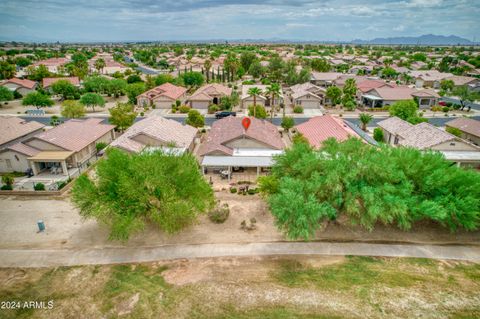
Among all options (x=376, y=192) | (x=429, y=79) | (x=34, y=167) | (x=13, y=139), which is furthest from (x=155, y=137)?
(x=429, y=79)

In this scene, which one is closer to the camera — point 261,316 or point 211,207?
point 261,316

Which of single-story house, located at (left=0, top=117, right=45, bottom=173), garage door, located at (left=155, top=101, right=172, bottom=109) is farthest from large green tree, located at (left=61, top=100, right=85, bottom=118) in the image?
garage door, located at (left=155, top=101, right=172, bottom=109)

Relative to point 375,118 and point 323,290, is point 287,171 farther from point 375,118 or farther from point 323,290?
point 375,118

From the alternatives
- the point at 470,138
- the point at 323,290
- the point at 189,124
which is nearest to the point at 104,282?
the point at 323,290

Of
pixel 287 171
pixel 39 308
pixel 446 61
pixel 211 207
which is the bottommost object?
pixel 39 308

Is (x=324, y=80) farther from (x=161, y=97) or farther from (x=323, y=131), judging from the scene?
(x=323, y=131)

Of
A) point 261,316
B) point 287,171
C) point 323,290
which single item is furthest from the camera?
point 287,171
